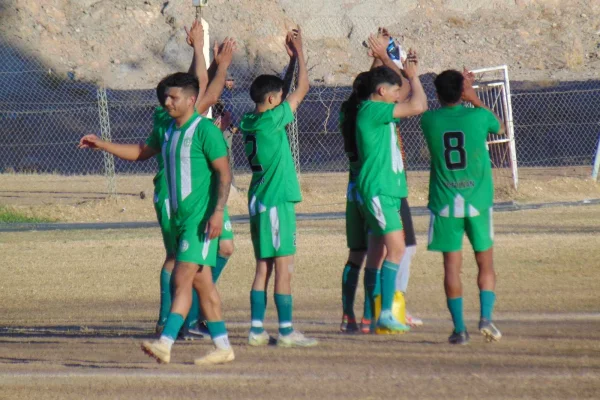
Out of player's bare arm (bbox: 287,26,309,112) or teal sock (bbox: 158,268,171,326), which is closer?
player's bare arm (bbox: 287,26,309,112)

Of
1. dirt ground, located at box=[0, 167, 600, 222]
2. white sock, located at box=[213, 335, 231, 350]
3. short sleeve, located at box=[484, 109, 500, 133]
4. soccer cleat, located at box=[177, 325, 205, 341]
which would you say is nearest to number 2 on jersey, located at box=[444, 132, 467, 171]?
short sleeve, located at box=[484, 109, 500, 133]

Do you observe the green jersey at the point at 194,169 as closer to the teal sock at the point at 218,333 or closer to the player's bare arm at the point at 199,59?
the teal sock at the point at 218,333

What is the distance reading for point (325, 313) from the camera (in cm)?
908

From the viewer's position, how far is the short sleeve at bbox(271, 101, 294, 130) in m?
7.44

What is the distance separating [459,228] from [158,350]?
2.21 metres

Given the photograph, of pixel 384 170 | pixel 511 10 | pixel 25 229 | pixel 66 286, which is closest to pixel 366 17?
pixel 511 10

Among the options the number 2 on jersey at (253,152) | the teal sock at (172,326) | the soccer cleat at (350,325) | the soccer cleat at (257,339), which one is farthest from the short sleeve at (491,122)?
the teal sock at (172,326)

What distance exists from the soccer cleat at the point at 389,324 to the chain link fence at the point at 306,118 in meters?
15.9

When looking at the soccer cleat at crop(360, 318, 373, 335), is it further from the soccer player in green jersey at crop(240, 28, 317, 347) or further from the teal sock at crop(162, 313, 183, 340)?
the teal sock at crop(162, 313, 183, 340)

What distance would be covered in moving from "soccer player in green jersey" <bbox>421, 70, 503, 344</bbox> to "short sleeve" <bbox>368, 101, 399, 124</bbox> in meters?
0.30

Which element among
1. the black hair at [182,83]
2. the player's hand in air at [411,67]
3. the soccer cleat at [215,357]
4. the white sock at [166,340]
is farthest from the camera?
the player's hand in air at [411,67]

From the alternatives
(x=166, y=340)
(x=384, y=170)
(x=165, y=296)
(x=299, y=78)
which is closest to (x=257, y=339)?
(x=165, y=296)

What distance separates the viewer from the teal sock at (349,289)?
8023 mm

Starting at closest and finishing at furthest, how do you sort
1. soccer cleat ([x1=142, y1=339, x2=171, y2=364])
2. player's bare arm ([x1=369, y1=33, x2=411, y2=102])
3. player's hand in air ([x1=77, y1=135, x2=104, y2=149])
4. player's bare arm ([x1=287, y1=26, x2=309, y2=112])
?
1. soccer cleat ([x1=142, y1=339, x2=171, y2=364])
2. player's hand in air ([x1=77, y1=135, x2=104, y2=149])
3. player's bare arm ([x1=287, y1=26, x2=309, y2=112])
4. player's bare arm ([x1=369, y1=33, x2=411, y2=102])
